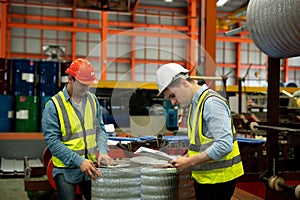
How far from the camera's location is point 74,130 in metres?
2.58

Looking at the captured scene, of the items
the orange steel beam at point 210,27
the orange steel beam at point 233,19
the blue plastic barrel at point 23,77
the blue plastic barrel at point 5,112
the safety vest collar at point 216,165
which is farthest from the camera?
the orange steel beam at point 233,19

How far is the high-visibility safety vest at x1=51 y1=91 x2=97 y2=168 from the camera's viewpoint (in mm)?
2549

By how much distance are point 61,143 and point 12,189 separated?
3.59m

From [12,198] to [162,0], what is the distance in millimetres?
14161

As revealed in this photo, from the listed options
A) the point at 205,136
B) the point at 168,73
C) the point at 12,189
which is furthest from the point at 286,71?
the point at 168,73

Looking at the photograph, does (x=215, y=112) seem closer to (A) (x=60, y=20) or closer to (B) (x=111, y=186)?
(B) (x=111, y=186)

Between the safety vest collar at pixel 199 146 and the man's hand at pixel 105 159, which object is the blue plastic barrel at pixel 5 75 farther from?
the safety vest collar at pixel 199 146

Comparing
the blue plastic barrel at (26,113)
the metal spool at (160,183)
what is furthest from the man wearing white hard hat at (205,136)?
the blue plastic barrel at (26,113)

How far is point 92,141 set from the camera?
2629 mm

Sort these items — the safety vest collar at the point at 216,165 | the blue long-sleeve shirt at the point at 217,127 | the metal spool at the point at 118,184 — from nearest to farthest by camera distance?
the blue long-sleeve shirt at the point at 217,127
the safety vest collar at the point at 216,165
the metal spool at the point at 118,184

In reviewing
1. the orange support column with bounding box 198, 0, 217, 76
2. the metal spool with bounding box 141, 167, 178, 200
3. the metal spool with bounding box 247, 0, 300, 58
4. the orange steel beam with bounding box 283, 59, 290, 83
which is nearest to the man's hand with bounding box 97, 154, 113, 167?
the metal spool with bounding box 141, 167, 178, 200

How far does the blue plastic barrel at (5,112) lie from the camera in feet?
22.7

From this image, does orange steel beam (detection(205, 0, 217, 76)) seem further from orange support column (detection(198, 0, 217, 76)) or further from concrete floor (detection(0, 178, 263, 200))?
concrete floor (detection(0, 178, 263, 200))

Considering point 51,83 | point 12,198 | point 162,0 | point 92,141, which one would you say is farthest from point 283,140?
point 162,0
